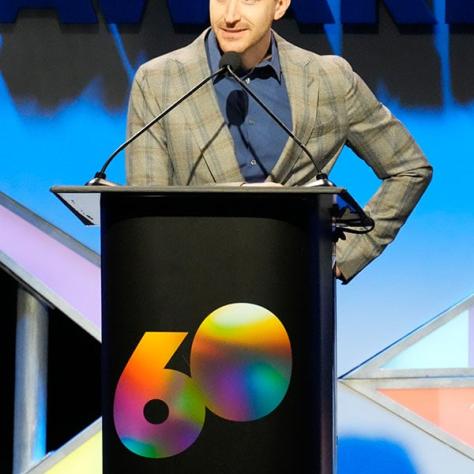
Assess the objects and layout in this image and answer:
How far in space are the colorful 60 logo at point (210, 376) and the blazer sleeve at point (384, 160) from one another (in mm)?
668

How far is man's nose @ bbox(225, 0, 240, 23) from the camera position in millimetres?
1991

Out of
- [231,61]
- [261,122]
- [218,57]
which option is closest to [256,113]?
[261,122]

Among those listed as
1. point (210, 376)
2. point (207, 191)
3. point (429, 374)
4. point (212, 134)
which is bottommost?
point (429, 374)

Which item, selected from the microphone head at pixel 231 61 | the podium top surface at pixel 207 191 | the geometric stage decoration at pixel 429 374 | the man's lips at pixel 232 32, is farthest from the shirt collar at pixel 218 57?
the geometric stage decoration at pixel 429 374

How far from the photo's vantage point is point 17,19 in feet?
11.0

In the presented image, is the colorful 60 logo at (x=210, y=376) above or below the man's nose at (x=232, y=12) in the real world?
below

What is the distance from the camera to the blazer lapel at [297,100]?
2012 mm

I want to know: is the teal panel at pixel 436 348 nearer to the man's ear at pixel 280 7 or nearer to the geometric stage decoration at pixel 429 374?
the geometric stage decoration at pixel 429 374

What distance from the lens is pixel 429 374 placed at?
331cm

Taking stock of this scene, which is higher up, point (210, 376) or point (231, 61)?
point (231, 61)

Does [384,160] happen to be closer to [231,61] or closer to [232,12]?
[232,12]

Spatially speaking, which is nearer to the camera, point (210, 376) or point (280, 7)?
point (210, 376)

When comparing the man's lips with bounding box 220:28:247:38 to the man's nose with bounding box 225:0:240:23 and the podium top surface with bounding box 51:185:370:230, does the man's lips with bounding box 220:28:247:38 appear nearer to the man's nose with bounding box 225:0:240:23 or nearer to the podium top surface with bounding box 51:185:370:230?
the man's nose with bounding box 225:0:240:23

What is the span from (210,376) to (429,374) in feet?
6.08
